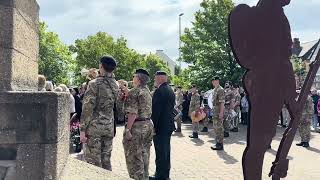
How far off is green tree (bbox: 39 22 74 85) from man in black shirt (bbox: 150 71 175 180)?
42.7 meters

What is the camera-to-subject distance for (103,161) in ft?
19.0

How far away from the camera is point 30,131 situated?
2.78 meters

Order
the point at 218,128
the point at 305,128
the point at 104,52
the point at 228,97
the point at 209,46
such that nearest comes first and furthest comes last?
the point at 218,128
the point at 305,128
the point at 228,97
the point at 209,46
the point at 104,52

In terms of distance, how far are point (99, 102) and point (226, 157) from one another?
5178mm

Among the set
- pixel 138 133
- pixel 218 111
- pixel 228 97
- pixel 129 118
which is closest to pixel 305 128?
pixel 218 111

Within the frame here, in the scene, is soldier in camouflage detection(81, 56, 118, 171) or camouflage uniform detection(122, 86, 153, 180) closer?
soldier in camouflage detection(81, 56, 118, 171)

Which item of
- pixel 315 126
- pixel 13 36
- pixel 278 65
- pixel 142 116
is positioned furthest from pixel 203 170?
pixel 315 126

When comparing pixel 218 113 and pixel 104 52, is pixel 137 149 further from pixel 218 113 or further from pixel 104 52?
pixel 104 52

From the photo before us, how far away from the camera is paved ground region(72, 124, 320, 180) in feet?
26.5

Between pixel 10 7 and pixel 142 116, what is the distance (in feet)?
12.2

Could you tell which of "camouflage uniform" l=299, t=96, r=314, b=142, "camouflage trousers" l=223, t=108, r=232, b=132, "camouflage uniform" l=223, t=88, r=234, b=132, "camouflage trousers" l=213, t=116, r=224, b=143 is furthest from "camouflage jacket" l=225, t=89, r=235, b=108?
"camouflage trousers" l=213, t=116, r=224, b=143

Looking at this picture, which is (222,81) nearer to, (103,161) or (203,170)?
(203,170)

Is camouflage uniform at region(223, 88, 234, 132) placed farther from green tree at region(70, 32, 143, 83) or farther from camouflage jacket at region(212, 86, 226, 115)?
green tree at region(70, 32, 143, 83)

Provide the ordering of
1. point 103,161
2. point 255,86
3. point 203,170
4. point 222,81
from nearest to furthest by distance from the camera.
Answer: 1. point 255,86
2. point 103,161
3. point 203,170
4. point 222,81
